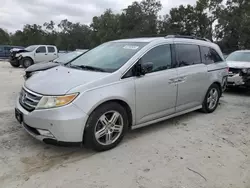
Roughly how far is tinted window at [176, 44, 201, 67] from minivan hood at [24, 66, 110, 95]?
168 cm

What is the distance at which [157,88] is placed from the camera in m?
4.14

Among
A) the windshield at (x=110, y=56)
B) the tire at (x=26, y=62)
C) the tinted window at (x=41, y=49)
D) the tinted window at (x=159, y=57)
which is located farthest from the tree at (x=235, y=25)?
the windshield at (x=110, y=56)

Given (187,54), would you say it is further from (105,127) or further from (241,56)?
(241,56)

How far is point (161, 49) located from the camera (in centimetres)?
438

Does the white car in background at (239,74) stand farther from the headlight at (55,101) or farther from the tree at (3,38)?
the tree at (3,38)

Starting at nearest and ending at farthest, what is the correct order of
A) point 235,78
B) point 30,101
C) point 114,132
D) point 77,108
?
point 77,108, point 30,101, point 114,132, point 235,78

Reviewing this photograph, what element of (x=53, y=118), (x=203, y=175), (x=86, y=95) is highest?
(x=86, y=95)

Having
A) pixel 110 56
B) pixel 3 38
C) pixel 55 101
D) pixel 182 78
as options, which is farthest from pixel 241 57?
pixel 3 38

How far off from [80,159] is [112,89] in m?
1.02

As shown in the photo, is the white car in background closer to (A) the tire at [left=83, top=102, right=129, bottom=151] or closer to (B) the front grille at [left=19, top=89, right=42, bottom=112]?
(A) the tire at [left=83, top=102, right=129, bottom=151]

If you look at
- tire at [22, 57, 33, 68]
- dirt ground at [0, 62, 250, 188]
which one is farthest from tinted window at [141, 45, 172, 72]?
tire at [22, 57, 33, 68]

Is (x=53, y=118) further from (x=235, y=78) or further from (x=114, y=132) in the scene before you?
(x=235, y=78)

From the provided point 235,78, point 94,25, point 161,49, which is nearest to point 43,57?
point 235,78

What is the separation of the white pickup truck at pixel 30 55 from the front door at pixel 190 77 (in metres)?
14.9
